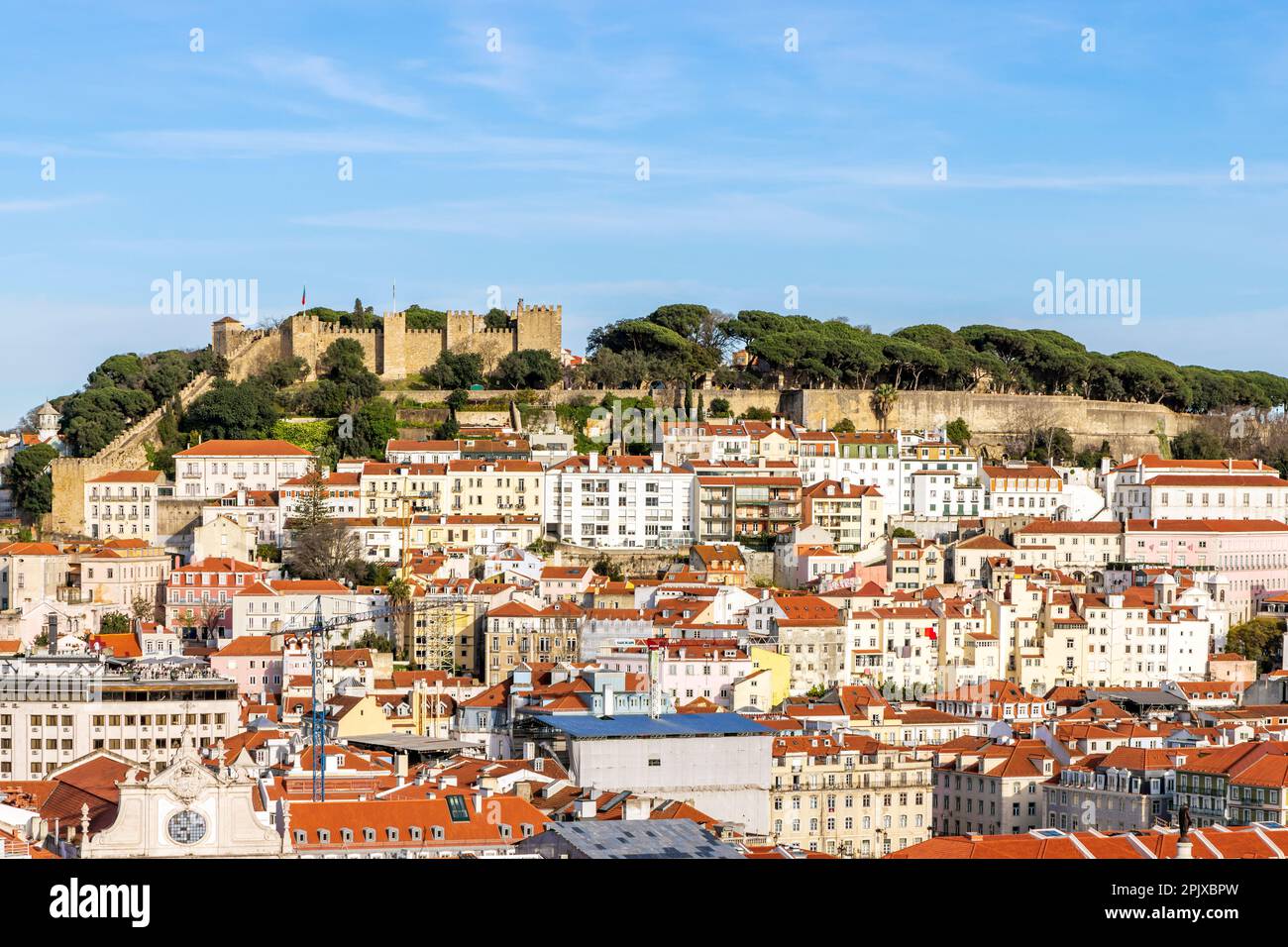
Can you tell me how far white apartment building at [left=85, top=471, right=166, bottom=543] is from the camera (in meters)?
38.4

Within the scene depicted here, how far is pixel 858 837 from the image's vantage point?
23891 mm

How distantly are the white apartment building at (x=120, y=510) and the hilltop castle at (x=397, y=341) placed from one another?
6826 millimetres

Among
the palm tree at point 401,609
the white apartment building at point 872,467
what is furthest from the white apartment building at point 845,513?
the palm tree at point 401,609

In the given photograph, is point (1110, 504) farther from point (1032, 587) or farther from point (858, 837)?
point (858, 837)

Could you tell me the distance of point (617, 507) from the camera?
37.6 meters

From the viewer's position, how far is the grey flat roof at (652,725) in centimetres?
2320

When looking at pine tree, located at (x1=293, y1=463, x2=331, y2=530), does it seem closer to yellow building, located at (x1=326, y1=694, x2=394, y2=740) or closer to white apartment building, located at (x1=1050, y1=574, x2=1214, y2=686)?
yellow building, located at (x1=326, y1=694, x2=394, y2=740)

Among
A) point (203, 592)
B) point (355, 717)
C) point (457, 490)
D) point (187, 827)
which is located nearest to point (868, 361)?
point (457, 490)

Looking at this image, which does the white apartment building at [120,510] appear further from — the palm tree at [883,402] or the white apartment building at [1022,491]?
the white apartment building at [1022,491]

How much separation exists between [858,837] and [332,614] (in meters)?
11.5
